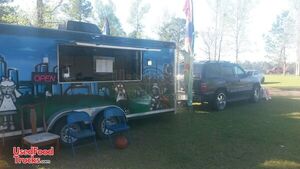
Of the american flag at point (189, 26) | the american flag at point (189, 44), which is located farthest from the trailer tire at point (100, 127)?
the american flag at point (189, 26)

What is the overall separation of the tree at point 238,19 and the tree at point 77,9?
1689cm

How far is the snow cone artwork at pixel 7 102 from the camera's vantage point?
5449 mm

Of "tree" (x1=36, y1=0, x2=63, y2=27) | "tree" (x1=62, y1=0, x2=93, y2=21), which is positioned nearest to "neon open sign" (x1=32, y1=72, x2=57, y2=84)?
"tree" (x1=36, y1=0, x2=63, y2=27)

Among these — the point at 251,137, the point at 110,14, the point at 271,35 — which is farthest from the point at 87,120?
the point at 271,35

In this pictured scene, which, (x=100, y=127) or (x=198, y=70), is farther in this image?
(x=198, y=70)

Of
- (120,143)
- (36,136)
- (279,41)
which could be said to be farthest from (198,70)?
(279,41)

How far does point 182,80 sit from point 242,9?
29.9 m

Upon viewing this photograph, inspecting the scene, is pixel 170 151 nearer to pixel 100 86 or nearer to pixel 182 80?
pixel 100 86

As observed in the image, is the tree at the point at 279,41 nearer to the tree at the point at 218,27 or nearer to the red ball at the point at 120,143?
the tree at the point at 218,27

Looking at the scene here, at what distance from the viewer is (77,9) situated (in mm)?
30109

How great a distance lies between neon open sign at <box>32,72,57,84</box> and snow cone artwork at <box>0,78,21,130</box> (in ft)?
1.37

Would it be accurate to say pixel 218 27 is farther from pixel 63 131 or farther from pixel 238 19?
pixel 63 131

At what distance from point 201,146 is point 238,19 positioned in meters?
33.8

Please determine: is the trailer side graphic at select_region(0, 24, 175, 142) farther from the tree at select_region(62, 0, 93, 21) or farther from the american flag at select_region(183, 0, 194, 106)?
the tree at select_region(62, 0, 93, 21)
